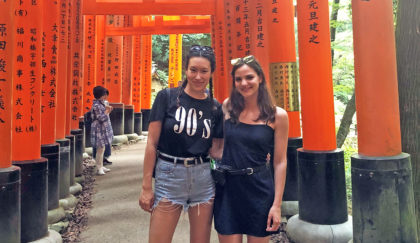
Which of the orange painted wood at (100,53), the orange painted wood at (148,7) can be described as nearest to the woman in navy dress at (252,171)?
the orange painted wood at (148,7)

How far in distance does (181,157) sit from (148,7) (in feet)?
22.0

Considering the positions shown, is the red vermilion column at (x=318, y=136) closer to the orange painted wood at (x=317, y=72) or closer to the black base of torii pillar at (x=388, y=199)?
the orange painted wood at (x=317, y=72)

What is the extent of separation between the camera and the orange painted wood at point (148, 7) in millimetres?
7793

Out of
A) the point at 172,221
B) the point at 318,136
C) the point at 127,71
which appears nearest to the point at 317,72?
the point at 318,136

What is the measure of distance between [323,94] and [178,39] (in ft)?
41.3

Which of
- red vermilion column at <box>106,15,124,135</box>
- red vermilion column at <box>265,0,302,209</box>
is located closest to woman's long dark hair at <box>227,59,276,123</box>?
red vermilion column at <box>265,0,302,209</box>

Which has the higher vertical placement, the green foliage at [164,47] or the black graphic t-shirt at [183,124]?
the green foliage at [164,47]

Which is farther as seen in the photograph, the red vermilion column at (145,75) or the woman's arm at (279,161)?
the red vermilion column at (145,75)

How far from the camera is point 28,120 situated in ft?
11.0

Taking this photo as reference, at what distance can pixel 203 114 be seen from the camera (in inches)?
80.6

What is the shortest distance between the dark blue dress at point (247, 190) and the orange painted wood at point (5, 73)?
6.15 ft

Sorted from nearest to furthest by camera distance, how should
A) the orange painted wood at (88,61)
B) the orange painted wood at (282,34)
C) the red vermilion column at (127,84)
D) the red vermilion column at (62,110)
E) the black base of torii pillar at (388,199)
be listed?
the black base of torii pillar at (388,199)
the orange painted wood at (282,34)
the red vermilion column at (62,110)
the orange painted wood at (88,61)
the red vermilion column at (127,84)

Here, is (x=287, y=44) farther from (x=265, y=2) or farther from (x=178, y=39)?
(x=178, y=39)

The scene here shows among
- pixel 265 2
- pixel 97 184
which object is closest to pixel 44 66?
pixel 97 184
